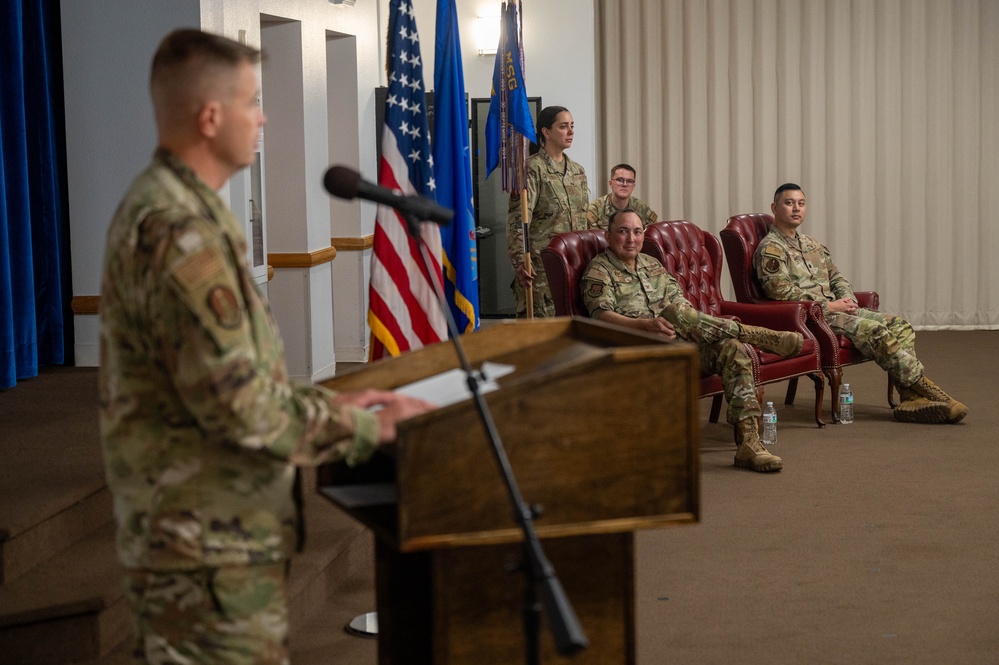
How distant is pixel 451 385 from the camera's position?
1830mm

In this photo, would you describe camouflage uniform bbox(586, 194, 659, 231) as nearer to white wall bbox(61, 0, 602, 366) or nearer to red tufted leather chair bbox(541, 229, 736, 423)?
white wall bbox(61, 0, 602, 366)

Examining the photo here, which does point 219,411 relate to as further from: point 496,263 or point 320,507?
point 496,263

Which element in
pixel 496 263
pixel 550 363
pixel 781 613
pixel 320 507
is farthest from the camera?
pixel 496 263

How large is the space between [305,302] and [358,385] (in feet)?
15.6

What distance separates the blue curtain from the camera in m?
5.00

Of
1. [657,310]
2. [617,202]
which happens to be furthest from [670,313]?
[617,202]

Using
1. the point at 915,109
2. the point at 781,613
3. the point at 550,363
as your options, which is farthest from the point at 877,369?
the point at 550,363

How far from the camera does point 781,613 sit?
3.36 metres

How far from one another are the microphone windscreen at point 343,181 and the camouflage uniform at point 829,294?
4657mm

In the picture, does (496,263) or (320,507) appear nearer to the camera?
(320,507)

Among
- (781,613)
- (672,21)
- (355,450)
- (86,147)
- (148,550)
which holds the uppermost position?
(672,21)

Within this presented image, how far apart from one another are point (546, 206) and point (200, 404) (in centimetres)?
543

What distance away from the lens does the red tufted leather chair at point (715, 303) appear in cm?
574

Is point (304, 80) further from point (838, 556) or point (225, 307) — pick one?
point (225, 307)
